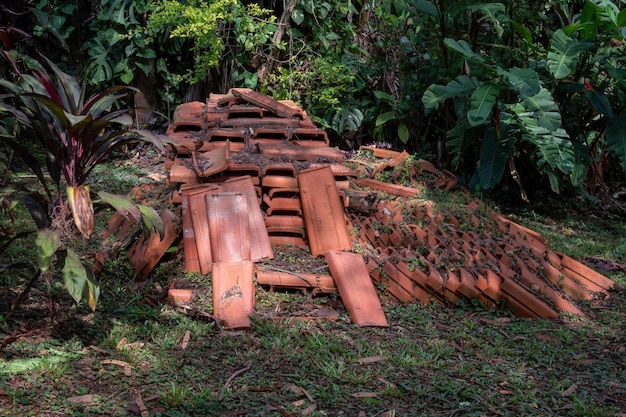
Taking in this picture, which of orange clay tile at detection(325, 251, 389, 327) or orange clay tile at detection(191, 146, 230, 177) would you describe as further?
orange clay tile at detection(191, 146, 230, 177)

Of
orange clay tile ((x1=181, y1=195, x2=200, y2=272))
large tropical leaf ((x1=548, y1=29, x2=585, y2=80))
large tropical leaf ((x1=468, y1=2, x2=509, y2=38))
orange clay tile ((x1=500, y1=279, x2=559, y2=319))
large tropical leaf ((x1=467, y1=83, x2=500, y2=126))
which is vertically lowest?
orange clay tile ((x1=500, y1=279, x2=559, y2=319))

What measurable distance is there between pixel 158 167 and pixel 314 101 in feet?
7.05

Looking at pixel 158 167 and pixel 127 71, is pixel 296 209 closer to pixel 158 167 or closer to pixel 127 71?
pixel 158 167

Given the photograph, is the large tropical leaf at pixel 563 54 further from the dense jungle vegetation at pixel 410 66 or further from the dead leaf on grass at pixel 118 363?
the dead leaf on grass at pixel 118 363

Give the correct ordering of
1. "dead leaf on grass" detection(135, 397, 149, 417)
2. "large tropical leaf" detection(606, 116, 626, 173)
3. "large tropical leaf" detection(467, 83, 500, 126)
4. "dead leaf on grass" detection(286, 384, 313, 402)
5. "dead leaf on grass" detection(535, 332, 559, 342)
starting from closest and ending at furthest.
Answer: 1. "dead leaf on grass" detection(135, 397, 149, 417)
2. "dead leaf on grass" detection(286, 384, 313, 402)
3. "dead leaf on grass" detection(535, 332, 559, 342)
4. "large tropical leaf" detection(467, 83, 500, 126)
5. "large tropical leaf" detection(606, 116, 626, 173)

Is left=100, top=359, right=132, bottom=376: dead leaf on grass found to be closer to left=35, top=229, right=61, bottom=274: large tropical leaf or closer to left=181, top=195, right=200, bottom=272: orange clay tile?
left=35, top=229, right=61, bottom=274: large tropical leaf

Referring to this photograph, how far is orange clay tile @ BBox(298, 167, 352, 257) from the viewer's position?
5.01 metres

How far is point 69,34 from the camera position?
29.4 ft

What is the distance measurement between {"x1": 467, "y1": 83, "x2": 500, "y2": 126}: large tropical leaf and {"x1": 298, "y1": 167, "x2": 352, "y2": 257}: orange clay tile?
170 centimetres

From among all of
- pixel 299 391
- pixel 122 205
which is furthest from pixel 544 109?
pixel 122 205

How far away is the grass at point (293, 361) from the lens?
3.22 m

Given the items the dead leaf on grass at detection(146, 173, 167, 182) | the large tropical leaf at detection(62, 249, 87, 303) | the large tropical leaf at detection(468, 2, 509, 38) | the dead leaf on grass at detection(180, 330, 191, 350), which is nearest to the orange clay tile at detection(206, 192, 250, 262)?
the dead leaf on grass at detection(180, 330, 191, 350)

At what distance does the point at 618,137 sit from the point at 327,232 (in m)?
3.75

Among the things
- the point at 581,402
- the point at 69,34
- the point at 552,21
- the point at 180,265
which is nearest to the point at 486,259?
the point at 581,402
